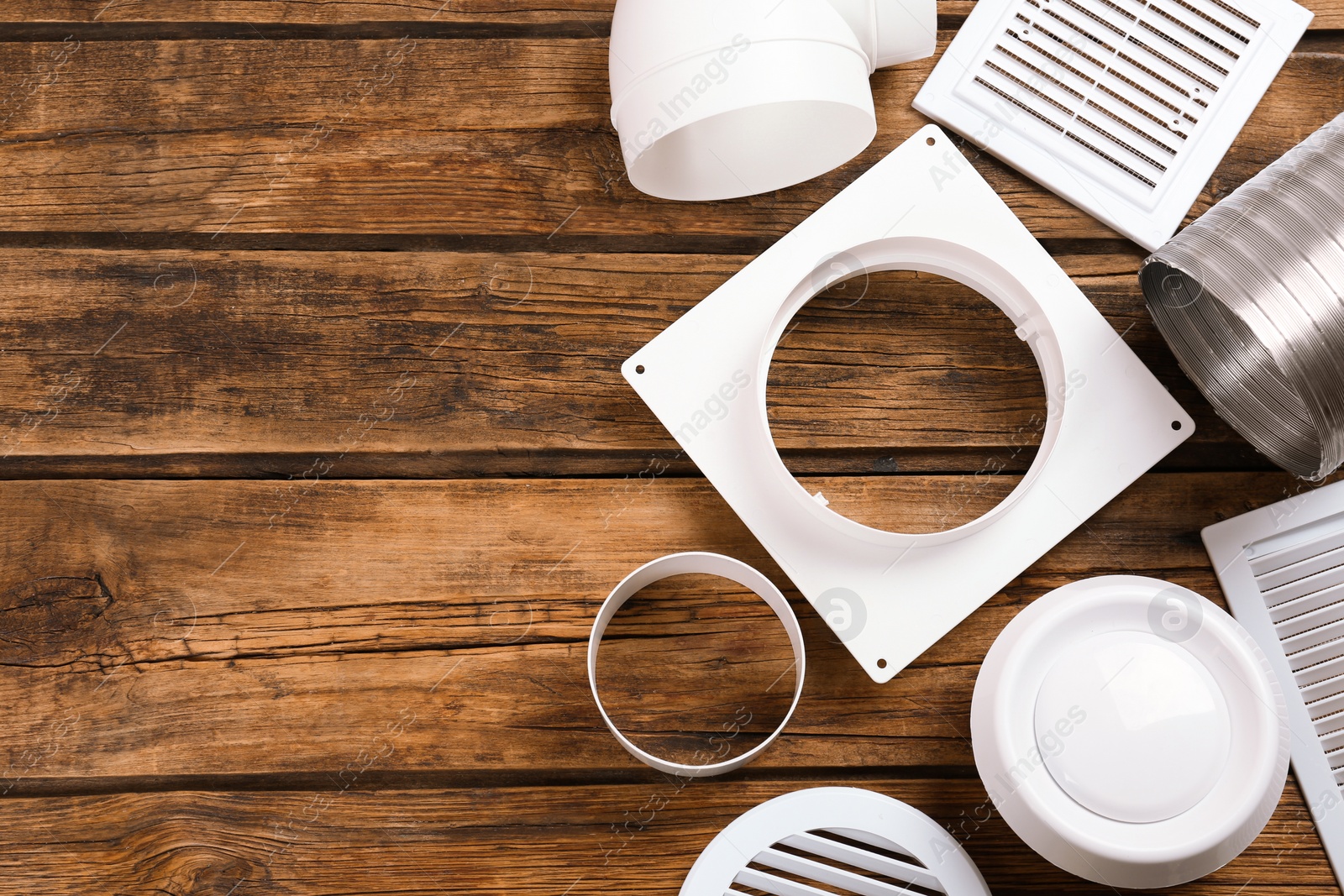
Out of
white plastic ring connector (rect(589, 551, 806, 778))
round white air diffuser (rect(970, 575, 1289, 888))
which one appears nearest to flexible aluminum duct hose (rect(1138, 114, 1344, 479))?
round white air diffuser (rect(970, 575, 1289, 888))

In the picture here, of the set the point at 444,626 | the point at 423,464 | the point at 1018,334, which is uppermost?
the point at 1018,334

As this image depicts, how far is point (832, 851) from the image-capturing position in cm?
80

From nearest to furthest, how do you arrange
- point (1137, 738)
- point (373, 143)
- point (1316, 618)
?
point (1137, 738)
point (1316, 618)
point (373, 143)

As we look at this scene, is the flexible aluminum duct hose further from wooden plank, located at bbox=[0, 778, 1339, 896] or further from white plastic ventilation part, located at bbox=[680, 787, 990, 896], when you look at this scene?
white plastic ventilation part, located at bbox=[680, 787, 990, 896]

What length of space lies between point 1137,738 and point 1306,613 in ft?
0.82

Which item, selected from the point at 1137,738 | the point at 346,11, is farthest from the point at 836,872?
the point at 346,11

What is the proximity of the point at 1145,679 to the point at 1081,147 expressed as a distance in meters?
0.51

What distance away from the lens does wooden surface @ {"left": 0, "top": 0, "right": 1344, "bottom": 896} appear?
2.75ft

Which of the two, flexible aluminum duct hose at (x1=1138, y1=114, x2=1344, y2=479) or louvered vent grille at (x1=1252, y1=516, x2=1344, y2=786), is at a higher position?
flexible aluminum duct hose at (x1=1138, y1=114, x2=1344, y2=479)

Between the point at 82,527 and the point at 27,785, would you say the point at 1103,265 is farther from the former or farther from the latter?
the point at 27,785

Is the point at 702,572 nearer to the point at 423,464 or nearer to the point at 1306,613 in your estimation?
the point at 423,464

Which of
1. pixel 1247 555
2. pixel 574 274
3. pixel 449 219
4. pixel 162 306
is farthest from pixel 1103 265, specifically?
pixel 162 306

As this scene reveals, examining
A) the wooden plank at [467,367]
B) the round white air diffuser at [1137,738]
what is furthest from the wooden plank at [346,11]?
the round white air diffuser at [1137,738]

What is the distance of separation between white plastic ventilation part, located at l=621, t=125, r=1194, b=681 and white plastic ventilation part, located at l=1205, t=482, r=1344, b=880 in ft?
0.40
